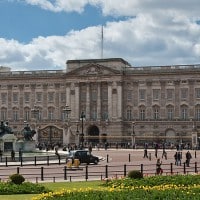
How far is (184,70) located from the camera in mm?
114938

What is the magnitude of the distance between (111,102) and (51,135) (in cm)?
1426

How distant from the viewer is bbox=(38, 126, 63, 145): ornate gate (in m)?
116

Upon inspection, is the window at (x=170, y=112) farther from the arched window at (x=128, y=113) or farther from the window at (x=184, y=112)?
the arched window at (x=128, y=113)

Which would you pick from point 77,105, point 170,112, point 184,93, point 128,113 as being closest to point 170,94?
point 184,93

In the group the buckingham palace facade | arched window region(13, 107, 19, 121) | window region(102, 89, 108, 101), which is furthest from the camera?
arched window region(13, 107, 19, 121)

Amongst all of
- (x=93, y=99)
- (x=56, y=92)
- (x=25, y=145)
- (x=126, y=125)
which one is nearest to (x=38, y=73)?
(x=56, y=92)

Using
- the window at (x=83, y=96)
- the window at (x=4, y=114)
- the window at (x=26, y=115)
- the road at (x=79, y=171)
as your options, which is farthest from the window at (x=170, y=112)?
the road at (x=79, y=171)

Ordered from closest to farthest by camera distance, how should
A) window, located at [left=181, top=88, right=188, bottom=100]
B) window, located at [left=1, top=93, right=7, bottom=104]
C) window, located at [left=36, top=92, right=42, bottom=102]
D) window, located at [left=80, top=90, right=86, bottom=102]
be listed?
window, located at [left=181, top=88, right=188, bottom=100]
window, located at [left=80, top=90, right=86, bottom=102]
window, located at [left=36, top=92, right=42, bottom=102]
window, located at [left=1, top=93, right=7, bottom=104]

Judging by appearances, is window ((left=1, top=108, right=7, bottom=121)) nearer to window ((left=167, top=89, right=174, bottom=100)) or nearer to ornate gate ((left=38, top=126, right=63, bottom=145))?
ornate gate ((left=38, top=126, right=63, bottom=145))

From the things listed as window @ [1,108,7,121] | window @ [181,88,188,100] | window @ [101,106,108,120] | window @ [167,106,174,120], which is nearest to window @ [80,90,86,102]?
window @ [101,106,108,120]

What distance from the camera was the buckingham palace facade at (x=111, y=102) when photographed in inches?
4510

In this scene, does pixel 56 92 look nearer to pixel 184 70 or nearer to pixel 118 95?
pixel 118 95

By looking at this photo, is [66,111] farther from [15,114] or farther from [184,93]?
[15,114]

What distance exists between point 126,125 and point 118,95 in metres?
6.40
